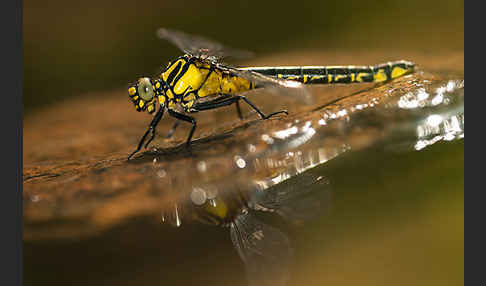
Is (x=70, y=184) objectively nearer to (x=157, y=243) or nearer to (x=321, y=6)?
(x=157, y=243)

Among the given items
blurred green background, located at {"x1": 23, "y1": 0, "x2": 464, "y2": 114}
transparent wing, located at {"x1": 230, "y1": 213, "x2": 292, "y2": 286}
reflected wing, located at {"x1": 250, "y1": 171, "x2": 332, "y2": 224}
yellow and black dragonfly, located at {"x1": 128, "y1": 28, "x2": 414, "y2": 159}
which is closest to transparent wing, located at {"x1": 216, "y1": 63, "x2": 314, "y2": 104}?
yellow and black dragonfly, located at {"x1": 128, "y1": 28, "x2": 414, "y2": 159}

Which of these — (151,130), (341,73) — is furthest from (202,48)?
(341,73)

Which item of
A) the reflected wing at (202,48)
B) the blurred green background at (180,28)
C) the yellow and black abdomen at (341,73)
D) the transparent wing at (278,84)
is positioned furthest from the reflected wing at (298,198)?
the blurred green background at (180,28)

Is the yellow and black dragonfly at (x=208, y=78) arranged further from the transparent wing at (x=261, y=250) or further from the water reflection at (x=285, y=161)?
the transparent wing at (x=261, y=250)

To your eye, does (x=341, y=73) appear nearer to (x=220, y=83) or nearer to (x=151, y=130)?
(x=220, y=83)

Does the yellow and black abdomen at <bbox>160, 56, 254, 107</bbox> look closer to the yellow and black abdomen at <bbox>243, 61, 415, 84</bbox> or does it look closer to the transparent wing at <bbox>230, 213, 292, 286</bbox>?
the yellow and black abdomen at <bbox>243, 61, 415, 84</bbox>

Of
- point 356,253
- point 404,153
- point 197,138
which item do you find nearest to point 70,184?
point 197,138
